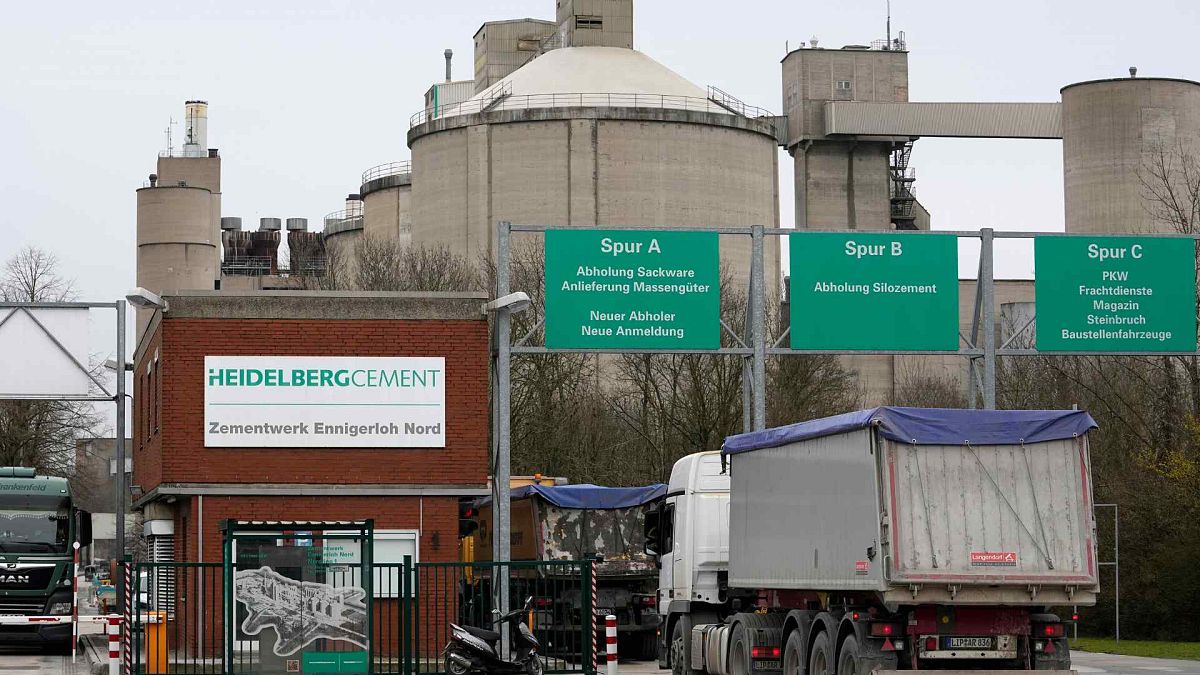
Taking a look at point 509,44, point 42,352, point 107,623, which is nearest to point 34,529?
point 42,352

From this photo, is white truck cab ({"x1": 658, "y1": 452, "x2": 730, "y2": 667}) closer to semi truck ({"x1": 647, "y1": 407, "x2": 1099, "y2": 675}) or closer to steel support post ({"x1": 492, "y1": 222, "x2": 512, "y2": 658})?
steel support post ({"x1": 492, "y1": 222, "x2": 512, "y2": 658})

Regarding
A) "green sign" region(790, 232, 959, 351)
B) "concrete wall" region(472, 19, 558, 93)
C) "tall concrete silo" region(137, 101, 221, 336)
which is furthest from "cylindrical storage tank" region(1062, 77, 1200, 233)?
"tall concrete silo" region(137, 101, 221, 336)

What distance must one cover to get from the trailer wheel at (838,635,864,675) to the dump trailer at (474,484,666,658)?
470 inches

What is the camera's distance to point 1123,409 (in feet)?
175

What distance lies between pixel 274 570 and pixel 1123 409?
122 ft

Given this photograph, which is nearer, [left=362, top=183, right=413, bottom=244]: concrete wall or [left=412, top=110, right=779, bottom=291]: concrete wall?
[left=412, top=110, right=779, bottom=291]: concrete wall

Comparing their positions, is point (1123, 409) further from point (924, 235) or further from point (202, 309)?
point (202, 309)

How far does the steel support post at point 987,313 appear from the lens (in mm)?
32438

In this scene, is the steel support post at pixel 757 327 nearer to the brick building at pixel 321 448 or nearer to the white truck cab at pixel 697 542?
the brick building at pixel 321 448

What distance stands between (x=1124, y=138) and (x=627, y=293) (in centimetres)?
4844

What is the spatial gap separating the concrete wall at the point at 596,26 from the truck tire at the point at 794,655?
55681 mm

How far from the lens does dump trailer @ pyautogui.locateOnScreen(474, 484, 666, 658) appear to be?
31.4 m

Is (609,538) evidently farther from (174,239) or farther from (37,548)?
(174,239)

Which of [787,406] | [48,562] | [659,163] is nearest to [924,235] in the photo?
[48,562]
